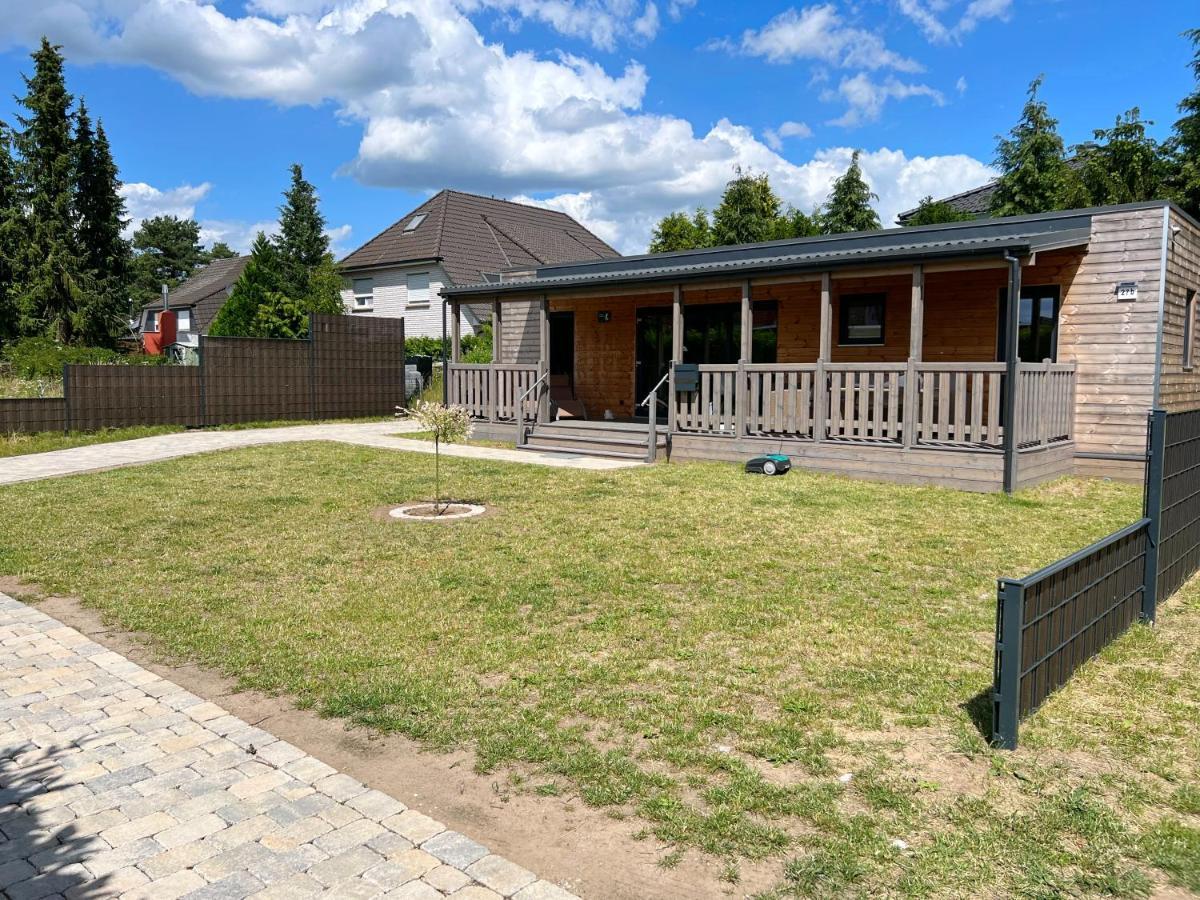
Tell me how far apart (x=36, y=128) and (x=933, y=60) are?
99.3 feet

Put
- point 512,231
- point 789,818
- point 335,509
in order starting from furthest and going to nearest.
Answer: point 512,231
point 335,509
point 789,818

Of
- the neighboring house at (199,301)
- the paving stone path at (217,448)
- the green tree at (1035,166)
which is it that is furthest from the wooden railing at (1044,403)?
the neighboring house at (199,301)

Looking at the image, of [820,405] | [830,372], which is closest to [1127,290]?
[830,372]

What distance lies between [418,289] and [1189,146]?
2648 centimetres

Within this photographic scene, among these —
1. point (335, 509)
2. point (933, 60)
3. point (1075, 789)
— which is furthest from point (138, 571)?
point (933, 60)

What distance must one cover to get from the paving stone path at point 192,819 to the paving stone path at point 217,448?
8.76m

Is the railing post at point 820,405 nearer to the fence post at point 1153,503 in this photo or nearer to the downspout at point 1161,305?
the downspout at point 1161,305

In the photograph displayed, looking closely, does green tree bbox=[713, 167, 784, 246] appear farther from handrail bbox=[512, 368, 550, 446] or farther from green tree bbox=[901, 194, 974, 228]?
handrail bbox=[512, 368, 550, 446]

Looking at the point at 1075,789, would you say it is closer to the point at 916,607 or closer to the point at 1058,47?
the point at 916,607

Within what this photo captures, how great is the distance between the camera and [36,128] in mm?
29906

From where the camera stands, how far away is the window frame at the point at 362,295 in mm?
32812

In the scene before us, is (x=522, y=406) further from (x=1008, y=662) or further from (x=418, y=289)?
(x=418, y=289)

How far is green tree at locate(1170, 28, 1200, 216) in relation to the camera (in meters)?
24.9

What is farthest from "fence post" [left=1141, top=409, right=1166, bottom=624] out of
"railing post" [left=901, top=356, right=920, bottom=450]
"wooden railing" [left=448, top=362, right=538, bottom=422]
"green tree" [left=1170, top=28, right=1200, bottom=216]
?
"green tree" [left=1170, top=28, right=1200, bottom=216]
